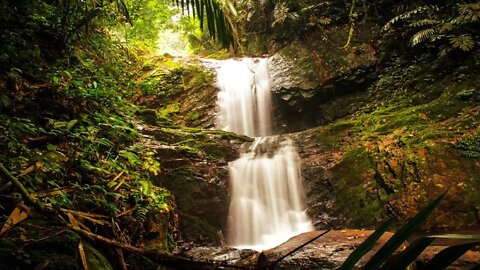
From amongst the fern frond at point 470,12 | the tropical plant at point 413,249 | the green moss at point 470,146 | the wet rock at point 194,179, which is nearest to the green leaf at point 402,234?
the tropical plant at point 413,249

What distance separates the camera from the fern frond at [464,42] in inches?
287

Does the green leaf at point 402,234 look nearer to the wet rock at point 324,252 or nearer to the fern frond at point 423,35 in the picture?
the wet rock at point 324,252

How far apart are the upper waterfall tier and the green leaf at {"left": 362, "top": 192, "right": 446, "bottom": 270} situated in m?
9.31

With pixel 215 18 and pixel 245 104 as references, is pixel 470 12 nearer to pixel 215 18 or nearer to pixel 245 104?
pixel 245 104

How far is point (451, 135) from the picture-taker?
5836mm

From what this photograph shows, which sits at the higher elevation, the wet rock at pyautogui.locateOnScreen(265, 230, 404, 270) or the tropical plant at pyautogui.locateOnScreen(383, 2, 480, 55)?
the tropical plant at pyautogui.locateOnScreen(383, 2, 480, 55)

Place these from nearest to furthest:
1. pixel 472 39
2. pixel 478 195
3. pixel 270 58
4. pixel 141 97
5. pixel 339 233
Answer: pixel 339 233 < pixel 478 195 < pixel 472 39 < pixel 141 97 < pixel 270 58

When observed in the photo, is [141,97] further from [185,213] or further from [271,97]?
[185,213]

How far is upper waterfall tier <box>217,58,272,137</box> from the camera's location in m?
10.2

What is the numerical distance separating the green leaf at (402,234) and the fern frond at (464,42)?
8315 millimetres

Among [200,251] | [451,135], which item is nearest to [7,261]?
[200,251]

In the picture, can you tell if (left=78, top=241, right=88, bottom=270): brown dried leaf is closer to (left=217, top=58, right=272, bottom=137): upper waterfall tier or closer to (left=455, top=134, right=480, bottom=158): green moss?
(left=455, top=134, right=480, bottom=158): green moss

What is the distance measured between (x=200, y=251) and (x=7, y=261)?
9.93 ft

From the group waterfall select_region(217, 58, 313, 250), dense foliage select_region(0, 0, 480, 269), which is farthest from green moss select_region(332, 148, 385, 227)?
waterfall select_region(217, 58, 313, 250)
